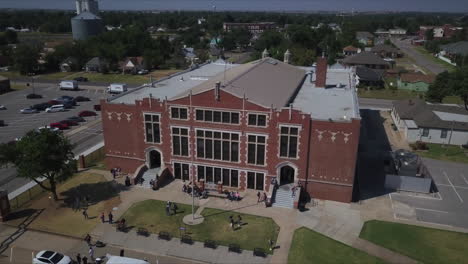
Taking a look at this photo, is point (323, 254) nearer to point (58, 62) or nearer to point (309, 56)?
point (309, 56)

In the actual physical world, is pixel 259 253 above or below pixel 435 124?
below

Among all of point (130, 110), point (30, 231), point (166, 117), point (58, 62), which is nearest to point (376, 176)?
point (166, 117)

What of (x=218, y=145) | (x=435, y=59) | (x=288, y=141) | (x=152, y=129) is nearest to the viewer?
(x=288, y=141)

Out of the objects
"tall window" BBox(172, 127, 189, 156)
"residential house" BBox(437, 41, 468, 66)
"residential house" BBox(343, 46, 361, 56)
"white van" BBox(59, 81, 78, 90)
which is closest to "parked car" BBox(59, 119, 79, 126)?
"tall window" BBox(172, 127, 189, 156)

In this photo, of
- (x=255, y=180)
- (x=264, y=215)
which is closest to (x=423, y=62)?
(x=255, y=180)

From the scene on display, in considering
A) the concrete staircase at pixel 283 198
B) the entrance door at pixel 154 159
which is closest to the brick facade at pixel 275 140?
the entrance door at pixel 154 159

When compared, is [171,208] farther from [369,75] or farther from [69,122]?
[369,75]
